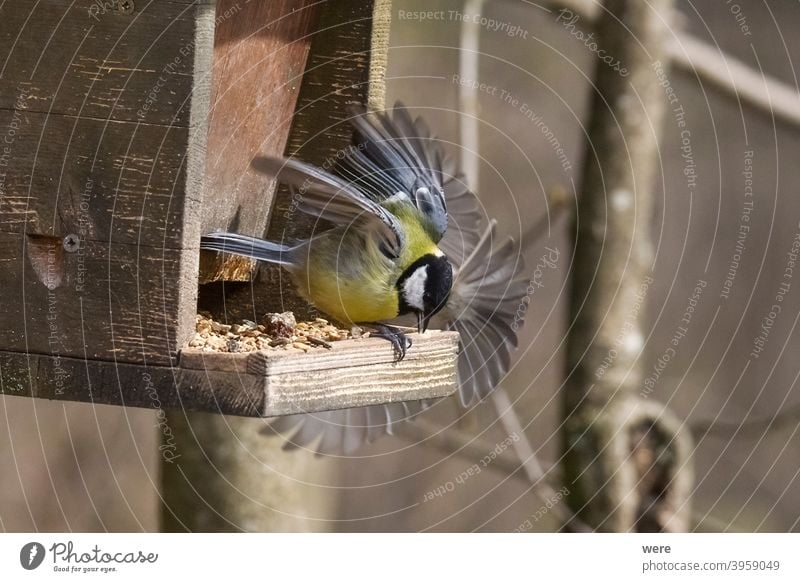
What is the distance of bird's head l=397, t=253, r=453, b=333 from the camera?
10.9 ft

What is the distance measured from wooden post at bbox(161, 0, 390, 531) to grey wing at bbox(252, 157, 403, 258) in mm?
270

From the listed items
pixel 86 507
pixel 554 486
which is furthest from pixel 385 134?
pixel 86 507

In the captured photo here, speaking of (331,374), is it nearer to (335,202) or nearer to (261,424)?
(335,202)

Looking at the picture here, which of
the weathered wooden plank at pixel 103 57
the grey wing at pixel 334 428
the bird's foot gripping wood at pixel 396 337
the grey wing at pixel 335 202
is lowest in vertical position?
the grey wing at pixel 334 428

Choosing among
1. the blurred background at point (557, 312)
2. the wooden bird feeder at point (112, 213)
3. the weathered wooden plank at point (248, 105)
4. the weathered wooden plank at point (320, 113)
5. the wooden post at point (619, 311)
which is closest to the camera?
the wooden bird feeder at point (112, 213)

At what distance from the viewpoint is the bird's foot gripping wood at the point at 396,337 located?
3004 mm

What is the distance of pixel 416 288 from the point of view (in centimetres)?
335

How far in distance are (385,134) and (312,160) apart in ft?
1.25

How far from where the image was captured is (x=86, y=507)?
20.8 ft

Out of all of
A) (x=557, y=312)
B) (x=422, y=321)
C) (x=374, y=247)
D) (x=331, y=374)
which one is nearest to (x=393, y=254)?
(x=374, y=247)

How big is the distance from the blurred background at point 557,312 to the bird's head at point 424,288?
309 cm


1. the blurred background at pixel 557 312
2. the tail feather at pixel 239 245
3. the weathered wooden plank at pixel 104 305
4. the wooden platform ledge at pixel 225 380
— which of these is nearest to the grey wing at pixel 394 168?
the tail feather at pixel 239 245

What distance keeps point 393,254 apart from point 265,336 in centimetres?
56

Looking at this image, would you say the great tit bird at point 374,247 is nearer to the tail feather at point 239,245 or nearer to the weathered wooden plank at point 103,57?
the tail feather at point 239,245
